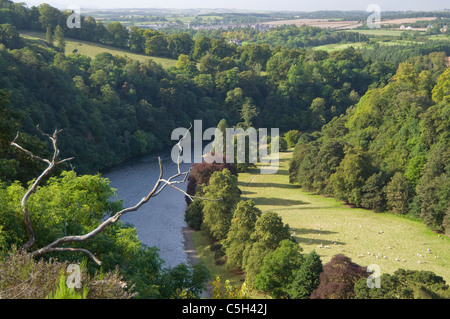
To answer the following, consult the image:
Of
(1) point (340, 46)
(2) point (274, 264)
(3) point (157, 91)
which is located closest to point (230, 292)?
(2) point (274, 264)

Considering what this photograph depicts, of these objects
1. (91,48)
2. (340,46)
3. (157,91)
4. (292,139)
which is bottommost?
(292,139)

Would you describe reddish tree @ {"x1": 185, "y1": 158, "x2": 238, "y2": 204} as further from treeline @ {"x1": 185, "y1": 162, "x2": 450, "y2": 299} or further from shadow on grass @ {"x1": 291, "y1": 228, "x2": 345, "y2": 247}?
shadow on grass @ {"x1": 291, "y1": 228, "x2": 345, "y2": 247}

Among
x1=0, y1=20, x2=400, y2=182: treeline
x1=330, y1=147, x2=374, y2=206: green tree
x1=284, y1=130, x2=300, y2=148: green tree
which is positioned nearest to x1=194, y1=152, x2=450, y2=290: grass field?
x1=330, y1=147, x2=374, y2=206: green tree

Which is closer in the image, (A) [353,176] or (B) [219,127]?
(A) [353,176]

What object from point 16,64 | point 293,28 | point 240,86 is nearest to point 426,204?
point 16,64

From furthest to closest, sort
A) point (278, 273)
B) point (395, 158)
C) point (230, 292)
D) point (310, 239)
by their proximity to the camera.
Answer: point (395, 158)
point (310, 239)
point (278, 273)
point (230, 292)

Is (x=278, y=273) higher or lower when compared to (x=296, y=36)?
lower

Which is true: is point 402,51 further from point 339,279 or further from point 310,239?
point 339,279
